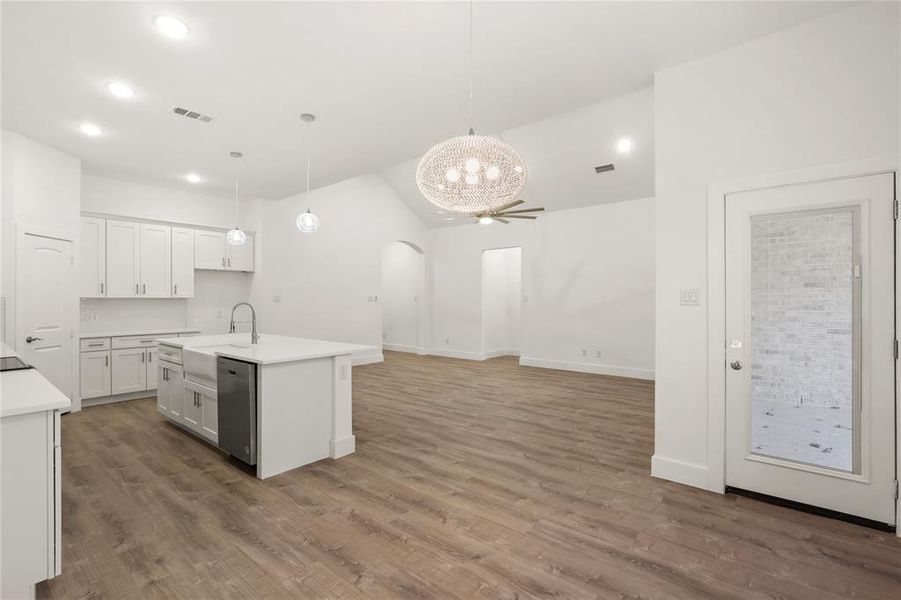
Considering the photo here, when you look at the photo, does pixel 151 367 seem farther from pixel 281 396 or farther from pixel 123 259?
pixel 281 396

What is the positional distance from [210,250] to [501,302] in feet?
19.2

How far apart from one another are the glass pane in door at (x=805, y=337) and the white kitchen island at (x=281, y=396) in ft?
9.49

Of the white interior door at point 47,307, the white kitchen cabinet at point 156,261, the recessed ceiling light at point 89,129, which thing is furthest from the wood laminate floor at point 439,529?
the recessed ceiling light at point 89,129

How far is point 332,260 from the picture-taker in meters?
8.11

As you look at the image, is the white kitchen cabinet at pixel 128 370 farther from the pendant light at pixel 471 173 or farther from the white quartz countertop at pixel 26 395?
the pendant light at pixel 471 173

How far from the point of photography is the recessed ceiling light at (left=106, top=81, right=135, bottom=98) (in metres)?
3.27

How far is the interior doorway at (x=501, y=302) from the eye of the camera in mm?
9297

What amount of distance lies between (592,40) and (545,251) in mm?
5451

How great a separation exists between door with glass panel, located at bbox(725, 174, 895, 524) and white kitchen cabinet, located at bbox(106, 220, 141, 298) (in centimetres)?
671

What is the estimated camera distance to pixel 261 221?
6.91m

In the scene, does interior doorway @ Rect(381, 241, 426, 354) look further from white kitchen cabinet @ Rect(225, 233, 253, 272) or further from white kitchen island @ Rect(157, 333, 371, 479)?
white kitchen island @ Rect(157, 333, 371, 479)

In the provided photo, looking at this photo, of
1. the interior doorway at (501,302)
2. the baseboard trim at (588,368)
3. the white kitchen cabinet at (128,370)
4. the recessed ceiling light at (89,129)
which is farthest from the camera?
the interior doorway at (501,302)

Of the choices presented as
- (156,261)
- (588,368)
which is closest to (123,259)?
(156,261)

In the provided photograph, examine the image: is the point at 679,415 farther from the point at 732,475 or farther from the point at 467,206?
the point at 467,206
